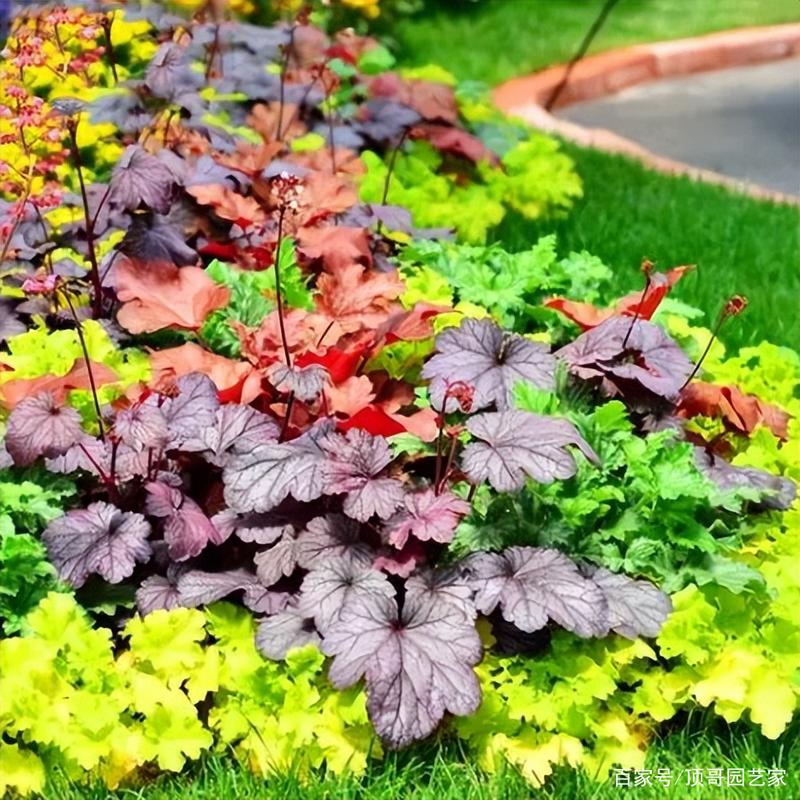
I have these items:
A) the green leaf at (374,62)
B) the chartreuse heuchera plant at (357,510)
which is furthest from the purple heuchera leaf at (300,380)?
the green leaf at (374,62)

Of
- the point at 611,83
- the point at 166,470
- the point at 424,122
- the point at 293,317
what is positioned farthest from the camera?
the point at 611,83

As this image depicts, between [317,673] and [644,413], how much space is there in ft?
3.02

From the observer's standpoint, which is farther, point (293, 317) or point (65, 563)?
point (293, 317)

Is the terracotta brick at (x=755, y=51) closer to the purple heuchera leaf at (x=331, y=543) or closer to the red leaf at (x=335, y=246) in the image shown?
the red leaf at (x=335, y=246)

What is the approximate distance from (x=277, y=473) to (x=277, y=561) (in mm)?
164

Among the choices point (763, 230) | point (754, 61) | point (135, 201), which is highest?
point (135, 201)

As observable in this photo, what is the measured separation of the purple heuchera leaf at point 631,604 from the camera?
7.62ft

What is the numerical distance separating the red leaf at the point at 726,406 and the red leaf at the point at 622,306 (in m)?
0.21

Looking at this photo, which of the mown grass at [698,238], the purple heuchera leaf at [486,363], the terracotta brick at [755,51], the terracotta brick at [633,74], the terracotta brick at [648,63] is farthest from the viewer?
the terracotta brick at [755,51]

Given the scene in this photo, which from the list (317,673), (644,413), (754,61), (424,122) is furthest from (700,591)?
(754,61)

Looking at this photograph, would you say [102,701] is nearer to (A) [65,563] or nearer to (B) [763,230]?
(A) [65,563]

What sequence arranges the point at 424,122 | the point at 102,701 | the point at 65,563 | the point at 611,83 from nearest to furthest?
1. the point at 102,701
2. the point at 65,563
3. the point at 424,122
4. the point at 611,83

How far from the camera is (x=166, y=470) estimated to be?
256cm

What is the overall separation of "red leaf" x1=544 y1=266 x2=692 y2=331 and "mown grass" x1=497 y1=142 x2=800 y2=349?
2.65 ft
